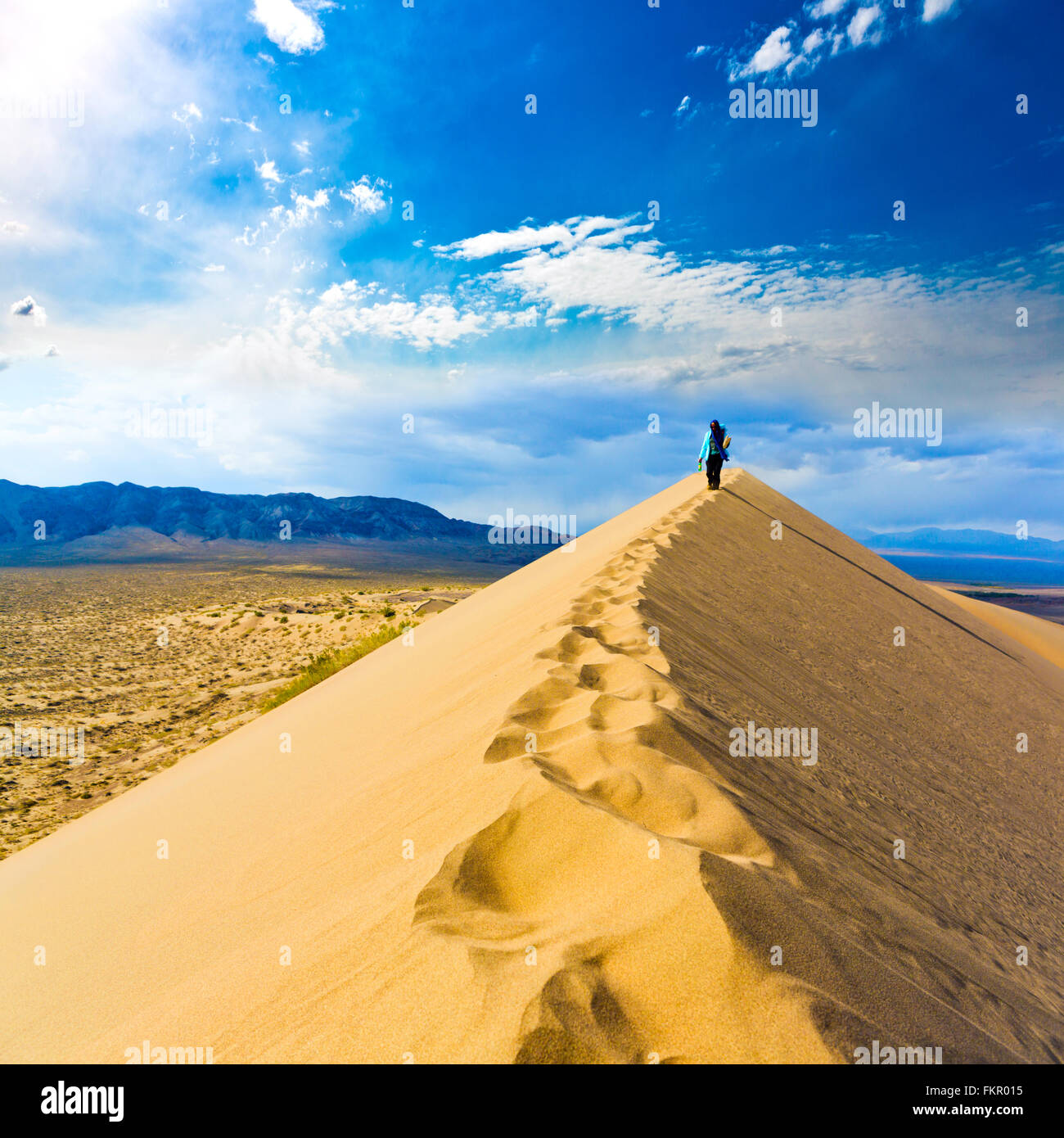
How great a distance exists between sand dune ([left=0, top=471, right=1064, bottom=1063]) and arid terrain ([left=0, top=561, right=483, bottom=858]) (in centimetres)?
321

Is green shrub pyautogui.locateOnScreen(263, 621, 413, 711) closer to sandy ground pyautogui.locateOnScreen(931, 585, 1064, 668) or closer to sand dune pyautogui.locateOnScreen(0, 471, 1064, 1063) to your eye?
sand dune pyautogui.locateOnScreen(0, 471, 1064, 1063)

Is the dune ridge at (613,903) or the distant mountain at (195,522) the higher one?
the distant mountain at (195,522)

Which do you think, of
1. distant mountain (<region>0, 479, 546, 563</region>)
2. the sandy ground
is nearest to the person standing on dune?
the sandy ground

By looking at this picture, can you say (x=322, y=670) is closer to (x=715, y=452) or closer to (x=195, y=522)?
(x=715, y=452)

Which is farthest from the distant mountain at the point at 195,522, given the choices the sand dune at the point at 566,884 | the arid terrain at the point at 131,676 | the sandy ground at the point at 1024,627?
the sand dune at the point at 566,884

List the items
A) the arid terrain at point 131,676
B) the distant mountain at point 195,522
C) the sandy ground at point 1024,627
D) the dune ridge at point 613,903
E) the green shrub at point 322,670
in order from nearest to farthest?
the dune ridge at point 613,903, the arid terrain at point 131,676, the green shrub at point 322,670, the sandy ground at point 1024,627, the distant mountain at point 195,522

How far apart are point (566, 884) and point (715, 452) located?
12236 mm

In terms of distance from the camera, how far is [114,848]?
11.9 ft

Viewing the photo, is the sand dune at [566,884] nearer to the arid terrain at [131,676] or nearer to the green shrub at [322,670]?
the arid terrain at [131,676]

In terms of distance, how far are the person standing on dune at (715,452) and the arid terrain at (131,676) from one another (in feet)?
24.1

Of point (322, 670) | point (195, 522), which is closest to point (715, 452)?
point (322, 670)

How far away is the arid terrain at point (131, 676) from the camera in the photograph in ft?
25.7

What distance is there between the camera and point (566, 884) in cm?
183

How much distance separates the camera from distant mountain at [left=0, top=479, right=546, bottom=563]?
114m
